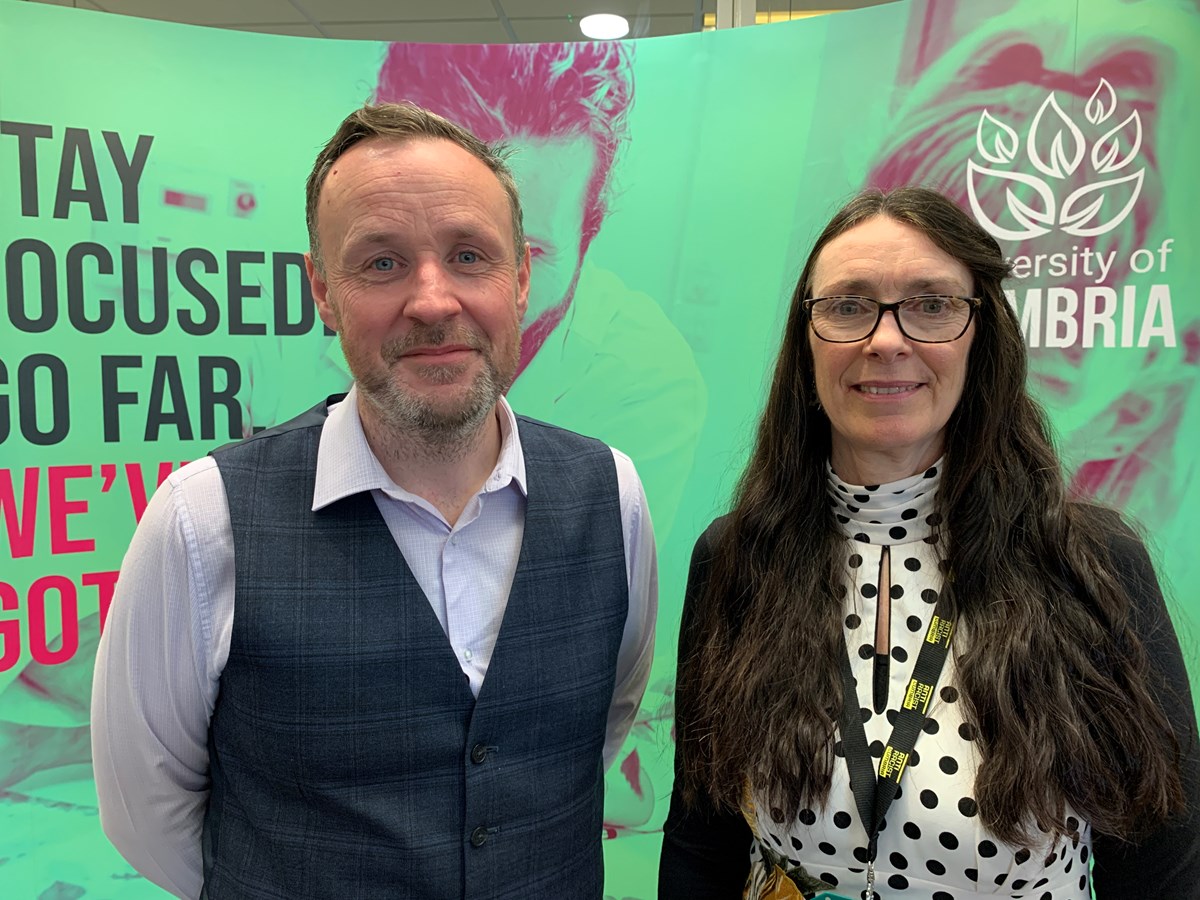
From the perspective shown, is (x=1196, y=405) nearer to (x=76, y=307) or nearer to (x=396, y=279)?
(x=396, y=279)

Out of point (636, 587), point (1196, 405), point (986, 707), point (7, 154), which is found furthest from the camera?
point (1196, 405)

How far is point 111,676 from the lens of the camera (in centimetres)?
119

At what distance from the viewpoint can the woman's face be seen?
1.17 meters

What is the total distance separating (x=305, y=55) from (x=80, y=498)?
49.8 inches

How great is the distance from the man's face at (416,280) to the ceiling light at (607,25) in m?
1.98

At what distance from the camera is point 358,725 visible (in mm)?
1114

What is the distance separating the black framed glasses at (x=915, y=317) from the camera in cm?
119

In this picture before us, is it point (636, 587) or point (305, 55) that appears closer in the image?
point (636, 587)

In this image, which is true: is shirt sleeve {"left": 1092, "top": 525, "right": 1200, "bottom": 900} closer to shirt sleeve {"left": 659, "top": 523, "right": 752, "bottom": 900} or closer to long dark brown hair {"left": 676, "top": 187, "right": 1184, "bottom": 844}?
long dark brown hair {"left": 676, "top": 187, "right": 1184, "bottom": 844}

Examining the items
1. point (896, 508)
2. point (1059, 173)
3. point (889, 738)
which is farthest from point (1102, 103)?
point (889, 738)

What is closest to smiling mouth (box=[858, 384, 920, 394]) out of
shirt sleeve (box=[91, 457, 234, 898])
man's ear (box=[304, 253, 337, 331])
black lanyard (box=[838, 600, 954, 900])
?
black lanyard (box=[838, 600, 954, 900])

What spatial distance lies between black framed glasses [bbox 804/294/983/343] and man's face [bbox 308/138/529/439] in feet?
1.60

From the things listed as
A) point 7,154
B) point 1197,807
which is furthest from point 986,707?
point 7,154

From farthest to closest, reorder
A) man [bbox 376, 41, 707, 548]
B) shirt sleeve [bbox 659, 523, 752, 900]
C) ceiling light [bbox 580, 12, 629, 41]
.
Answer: ceiling light [bbox 580, 12, 629, 41] < man [bbox 376, 41, 707, 548] < shirt sleeve [bbox 659, 523, 752, 900]
